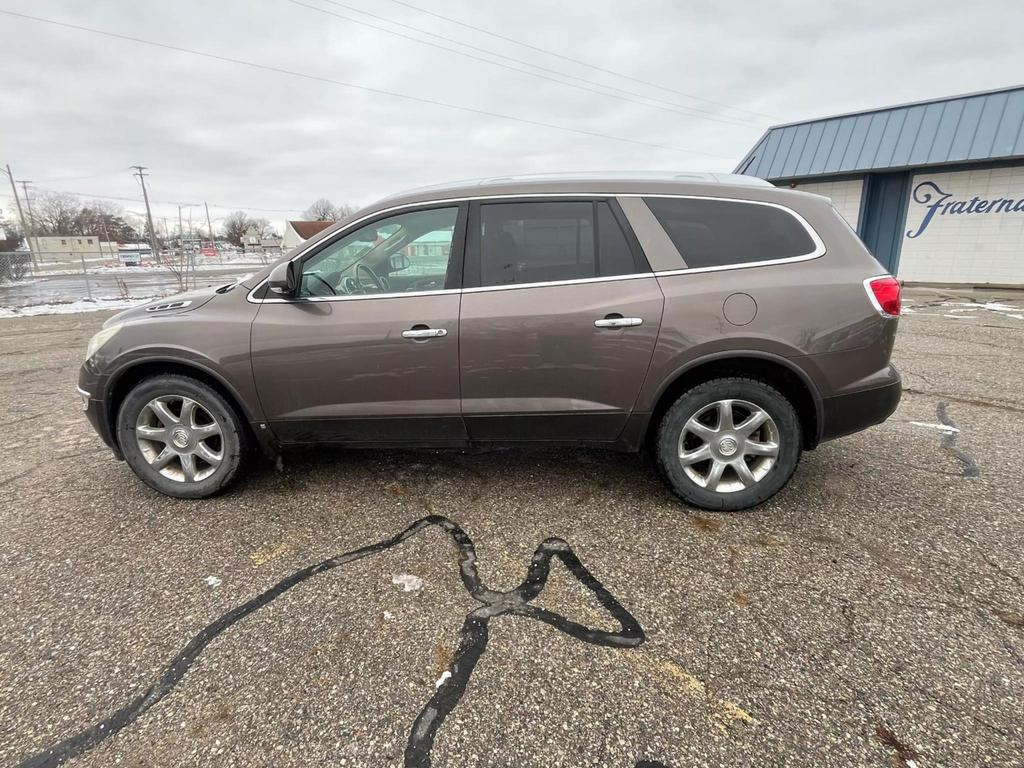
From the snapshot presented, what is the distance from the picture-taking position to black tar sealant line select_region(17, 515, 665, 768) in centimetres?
174

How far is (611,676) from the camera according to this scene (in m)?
1.97

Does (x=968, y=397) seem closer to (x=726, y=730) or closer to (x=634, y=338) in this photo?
(x=634, y=338)

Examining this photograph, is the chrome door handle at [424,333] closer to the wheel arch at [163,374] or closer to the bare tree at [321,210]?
the wheel arch at [163,374]

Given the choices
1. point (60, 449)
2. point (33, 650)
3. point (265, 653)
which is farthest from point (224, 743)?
point (60, 449)

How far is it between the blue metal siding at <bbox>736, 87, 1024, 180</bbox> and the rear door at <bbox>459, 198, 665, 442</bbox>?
15217 mm

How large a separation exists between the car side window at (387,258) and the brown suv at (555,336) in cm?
1

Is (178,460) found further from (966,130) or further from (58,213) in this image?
(58,213)

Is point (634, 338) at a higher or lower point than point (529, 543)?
higher

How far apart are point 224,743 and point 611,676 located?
128 cm

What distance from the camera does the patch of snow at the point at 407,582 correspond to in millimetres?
2475

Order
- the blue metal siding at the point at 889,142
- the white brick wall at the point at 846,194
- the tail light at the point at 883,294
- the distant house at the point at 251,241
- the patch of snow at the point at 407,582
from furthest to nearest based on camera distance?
the distant house at the point at 251,241 → the white brick wall at the point at 846,194 → the blue metal siding at the point at 889,142 → the tail light at the point at 883,294 → the patch of snow at the point at 407,582

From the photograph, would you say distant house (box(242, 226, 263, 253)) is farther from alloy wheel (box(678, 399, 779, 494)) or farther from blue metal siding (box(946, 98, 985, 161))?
alloy wheel (box(678, 399, 779, 494))

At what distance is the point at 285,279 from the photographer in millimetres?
3014

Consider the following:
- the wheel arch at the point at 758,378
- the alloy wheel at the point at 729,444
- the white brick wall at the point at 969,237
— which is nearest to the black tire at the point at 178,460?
the wheel arch at the point at 758,378
